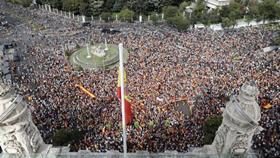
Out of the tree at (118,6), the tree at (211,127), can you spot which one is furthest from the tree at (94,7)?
the tree at (211,127)

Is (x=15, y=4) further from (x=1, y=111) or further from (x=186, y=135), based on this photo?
(x=1, y=111)

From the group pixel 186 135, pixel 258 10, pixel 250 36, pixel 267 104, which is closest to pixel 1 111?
pixel 186 135

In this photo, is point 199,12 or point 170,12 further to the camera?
point 199,12

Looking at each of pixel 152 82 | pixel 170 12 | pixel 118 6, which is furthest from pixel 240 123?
pixel 118 6

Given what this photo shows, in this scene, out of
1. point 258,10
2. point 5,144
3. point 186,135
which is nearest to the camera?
point 5,144

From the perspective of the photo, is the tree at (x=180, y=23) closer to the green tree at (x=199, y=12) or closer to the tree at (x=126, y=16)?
the green tree at (x=199, y=12)

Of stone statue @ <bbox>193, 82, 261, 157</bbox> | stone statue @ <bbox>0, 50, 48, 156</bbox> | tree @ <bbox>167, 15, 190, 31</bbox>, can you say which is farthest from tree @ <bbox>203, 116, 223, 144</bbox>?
tree @ <bbox>167, 15, 190, 31</bbox>

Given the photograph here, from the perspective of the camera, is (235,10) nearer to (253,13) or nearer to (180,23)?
(253,13)
